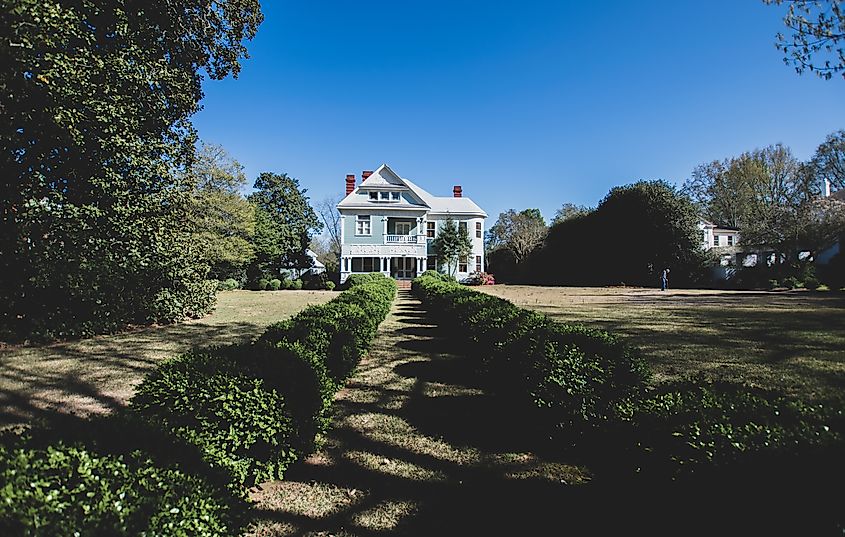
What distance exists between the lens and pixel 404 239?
117ft

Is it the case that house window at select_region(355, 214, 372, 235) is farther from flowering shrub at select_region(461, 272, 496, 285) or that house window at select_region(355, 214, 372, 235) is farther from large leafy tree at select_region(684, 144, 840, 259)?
large leafy tree at select_region(684, 144, 840, 259)

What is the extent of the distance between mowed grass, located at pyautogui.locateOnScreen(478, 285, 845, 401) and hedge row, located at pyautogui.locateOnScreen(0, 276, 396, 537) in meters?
4.94

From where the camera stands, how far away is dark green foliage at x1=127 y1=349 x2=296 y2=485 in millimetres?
3098

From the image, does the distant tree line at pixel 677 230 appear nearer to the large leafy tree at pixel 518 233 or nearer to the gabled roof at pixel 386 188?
the large leafy tree at pixel 518 233

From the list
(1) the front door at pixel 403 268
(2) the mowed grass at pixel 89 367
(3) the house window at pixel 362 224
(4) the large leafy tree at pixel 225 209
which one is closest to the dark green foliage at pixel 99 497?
(2) the mowed grass at pixel 89 367

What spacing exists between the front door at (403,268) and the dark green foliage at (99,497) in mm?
34450

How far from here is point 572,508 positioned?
329cm

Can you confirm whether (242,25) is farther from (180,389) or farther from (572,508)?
(572,508)

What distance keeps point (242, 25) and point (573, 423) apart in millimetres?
13164

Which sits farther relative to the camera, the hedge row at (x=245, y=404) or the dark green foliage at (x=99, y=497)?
the hedge row at (x=245, y=404)

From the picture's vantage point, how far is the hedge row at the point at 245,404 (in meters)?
3.11

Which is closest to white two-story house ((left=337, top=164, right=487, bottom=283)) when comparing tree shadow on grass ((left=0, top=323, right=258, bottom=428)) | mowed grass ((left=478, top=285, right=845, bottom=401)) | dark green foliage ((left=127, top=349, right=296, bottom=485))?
mowed grass ((left=478, top=285, right=845, bottom=401))

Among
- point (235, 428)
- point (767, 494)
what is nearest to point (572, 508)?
point (767, 494)

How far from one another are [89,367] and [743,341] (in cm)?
1287
